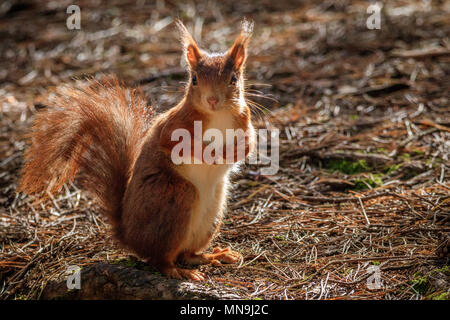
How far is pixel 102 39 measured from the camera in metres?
6.43

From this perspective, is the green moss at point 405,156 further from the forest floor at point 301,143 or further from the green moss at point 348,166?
the green moss at point 348,166

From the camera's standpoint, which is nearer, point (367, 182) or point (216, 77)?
point (216, 77)

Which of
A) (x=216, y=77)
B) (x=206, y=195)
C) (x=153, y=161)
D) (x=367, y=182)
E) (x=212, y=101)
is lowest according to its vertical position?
(x=367, y=182)

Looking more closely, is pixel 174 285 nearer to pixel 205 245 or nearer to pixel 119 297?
pixel 119 297

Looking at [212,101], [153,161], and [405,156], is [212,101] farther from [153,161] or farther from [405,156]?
[405,156]

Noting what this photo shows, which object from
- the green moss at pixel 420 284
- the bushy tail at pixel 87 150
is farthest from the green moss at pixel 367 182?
the bushy tail at pixel 87 150

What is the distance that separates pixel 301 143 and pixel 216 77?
4.87 ft

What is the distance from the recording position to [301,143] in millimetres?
3920

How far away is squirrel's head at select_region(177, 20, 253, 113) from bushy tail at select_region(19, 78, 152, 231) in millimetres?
437

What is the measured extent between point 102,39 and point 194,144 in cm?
431

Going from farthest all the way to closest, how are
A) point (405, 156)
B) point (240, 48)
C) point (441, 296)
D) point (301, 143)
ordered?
point (301, 143), point (405, 156), point (240, 48), point (441, 296)

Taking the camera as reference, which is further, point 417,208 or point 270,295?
point 417,208

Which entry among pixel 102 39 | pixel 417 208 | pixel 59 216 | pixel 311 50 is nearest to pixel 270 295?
pixel 417 208

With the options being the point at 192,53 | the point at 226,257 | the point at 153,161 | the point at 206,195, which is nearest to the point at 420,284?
the point at 226,257
